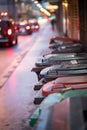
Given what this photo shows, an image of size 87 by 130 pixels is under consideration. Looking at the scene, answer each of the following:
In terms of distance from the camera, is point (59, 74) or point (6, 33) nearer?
point (59, 74)

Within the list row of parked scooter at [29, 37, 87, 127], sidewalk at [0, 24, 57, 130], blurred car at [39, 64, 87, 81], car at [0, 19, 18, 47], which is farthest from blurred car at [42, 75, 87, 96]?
car at [0, 19, 18, 47]

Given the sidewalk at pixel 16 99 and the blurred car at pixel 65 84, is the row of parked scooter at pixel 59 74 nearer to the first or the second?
the blurred car at pixel 65 84

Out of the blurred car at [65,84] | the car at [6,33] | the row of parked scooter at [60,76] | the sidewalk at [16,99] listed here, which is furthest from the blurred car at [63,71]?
the car at [6,33]

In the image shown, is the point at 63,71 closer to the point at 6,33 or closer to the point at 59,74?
the point at 59,74

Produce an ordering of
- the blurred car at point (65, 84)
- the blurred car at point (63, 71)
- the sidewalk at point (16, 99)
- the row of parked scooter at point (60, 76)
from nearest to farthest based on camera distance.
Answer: the blurred car at point (65, 84) → the row of parked scooter at point (60, 76) → the sidewalk at point (16, 99) → the blurred car at point (63, 71)

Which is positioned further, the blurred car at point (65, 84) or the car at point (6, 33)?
the car at point (6, 33)

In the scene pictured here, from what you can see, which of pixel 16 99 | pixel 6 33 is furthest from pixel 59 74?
pixel 6 33

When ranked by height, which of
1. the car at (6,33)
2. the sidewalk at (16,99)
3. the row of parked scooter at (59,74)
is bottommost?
the car at (6,33)

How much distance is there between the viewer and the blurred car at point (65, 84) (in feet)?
21.4

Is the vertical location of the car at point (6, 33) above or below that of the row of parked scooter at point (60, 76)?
below

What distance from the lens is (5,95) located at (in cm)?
1075

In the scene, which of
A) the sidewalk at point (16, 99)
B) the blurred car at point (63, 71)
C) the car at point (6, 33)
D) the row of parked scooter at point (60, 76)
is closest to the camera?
the row of parked scooter at point (60, 76)

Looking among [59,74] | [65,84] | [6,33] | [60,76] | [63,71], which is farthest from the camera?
[6,33]

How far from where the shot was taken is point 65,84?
271 inches
